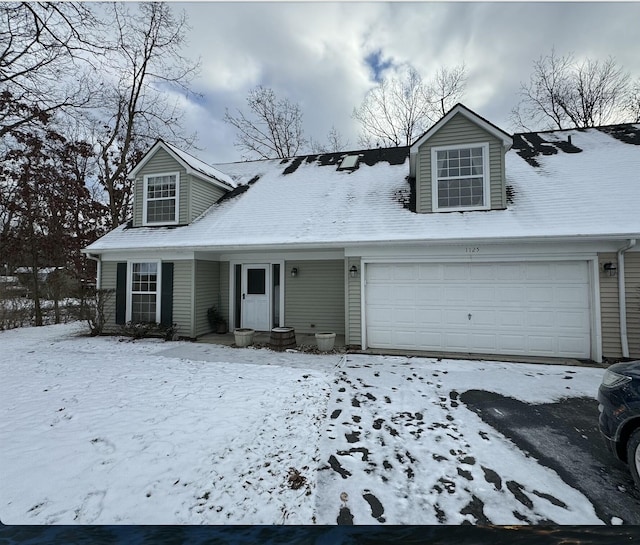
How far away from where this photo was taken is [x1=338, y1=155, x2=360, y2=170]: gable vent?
11.7 m

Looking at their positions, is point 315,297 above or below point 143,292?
below

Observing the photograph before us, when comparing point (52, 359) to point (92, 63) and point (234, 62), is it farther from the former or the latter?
point (234, 62)

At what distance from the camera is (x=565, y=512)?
260cm

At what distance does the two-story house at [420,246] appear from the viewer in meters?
7.05

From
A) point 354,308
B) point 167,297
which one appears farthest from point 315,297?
point 167,297

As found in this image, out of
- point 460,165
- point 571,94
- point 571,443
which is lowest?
point 571,443

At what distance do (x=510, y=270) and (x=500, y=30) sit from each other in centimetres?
637

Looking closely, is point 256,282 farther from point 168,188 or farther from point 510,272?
point 510,272

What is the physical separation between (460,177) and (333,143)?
1379 centimetres

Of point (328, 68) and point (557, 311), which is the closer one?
point (557, 311)

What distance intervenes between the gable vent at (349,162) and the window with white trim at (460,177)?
376 centimetres

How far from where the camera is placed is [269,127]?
20719mm

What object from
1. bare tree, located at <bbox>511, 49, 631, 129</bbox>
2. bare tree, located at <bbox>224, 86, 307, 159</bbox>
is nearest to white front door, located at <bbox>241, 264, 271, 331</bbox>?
bare tree, located at <bbox>224, 86, 307, 159</bbox>

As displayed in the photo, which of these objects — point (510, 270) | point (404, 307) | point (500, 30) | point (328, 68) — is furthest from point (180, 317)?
point (500, 30)
